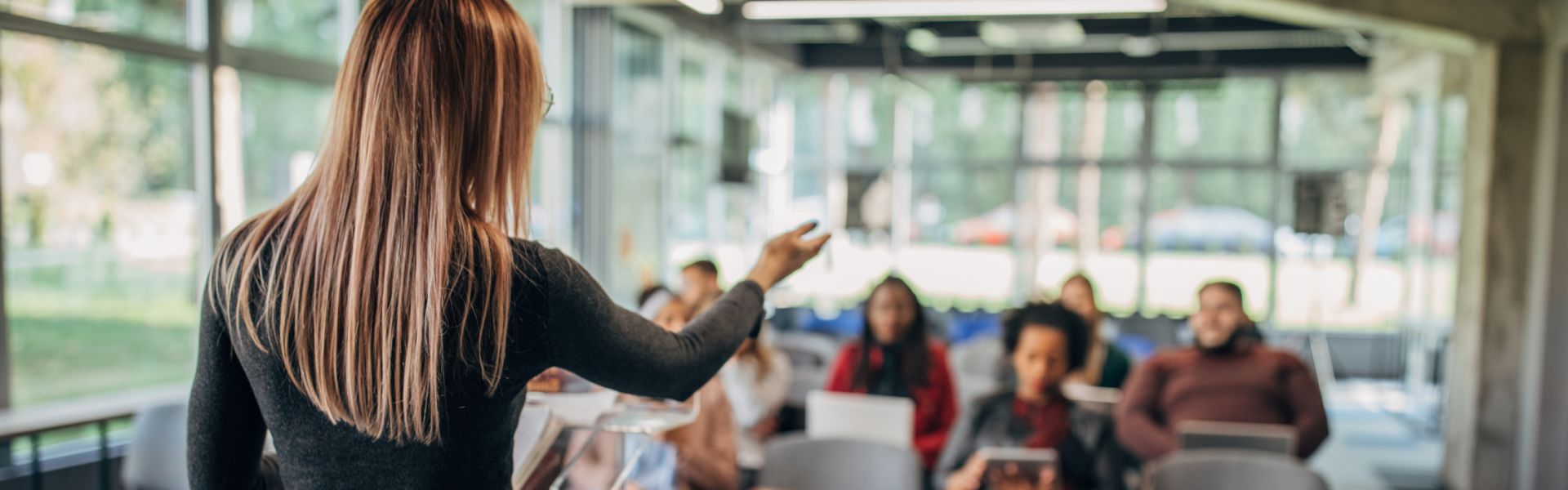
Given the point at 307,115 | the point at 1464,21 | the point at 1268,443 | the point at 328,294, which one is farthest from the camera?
the point at 1464,21

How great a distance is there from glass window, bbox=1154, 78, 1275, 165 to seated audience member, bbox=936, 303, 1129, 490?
8.33 m

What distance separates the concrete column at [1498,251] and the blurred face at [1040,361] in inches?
137

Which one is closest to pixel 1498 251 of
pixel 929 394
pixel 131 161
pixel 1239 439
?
pixel 1239 439

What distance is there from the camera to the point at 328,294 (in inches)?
40.1

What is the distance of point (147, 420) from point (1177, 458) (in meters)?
3.38

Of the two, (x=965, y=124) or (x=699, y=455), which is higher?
(x=965, y=124)

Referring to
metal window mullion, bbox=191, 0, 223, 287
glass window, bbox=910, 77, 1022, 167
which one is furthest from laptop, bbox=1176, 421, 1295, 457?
glass window, bbox=910, 77, 1022, 167

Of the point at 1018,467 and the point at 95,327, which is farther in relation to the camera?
the point at 95,327

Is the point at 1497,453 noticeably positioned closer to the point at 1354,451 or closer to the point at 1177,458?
the point at 1354,451

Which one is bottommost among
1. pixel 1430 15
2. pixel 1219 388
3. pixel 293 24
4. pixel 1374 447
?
pixel 1374 447

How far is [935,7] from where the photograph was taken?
5551 mm

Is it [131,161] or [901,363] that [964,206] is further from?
[131,161]

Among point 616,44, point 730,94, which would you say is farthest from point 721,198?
point 616,44

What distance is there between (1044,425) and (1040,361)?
0.25 metres
